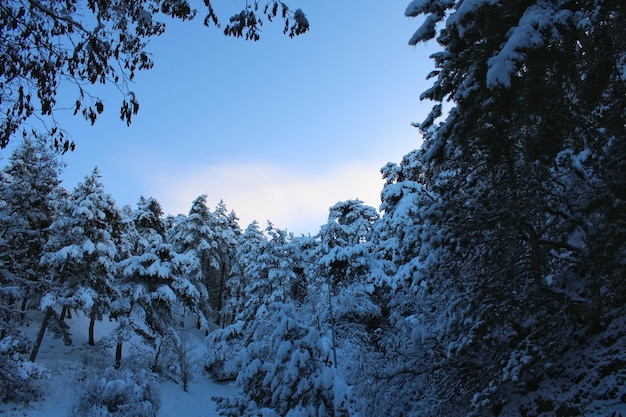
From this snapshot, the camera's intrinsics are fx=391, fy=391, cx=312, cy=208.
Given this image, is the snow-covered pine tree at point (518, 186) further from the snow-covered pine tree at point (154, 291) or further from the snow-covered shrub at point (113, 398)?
the snow-covered pine tree at point (154, 291)

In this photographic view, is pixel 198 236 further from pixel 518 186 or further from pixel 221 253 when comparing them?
pixel 518 186

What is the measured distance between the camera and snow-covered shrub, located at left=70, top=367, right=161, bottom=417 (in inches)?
643

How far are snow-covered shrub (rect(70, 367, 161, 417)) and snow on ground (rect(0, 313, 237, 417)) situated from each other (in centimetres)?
146

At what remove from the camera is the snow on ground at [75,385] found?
56.5 feet

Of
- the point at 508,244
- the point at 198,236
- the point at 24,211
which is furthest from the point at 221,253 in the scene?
the point at 508,244

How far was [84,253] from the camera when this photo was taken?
74.2ft

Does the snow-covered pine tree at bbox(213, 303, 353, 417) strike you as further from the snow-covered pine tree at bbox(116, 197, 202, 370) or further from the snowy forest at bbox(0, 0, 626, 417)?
the snow-covered pine tree at bbox(116, 197, 202, 370)

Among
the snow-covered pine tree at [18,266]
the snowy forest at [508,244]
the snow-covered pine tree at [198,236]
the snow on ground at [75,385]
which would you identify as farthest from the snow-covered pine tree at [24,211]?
the snow-covered pine tree at [198,236]

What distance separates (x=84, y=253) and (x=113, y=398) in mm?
9281

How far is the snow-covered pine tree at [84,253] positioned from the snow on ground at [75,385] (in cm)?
291

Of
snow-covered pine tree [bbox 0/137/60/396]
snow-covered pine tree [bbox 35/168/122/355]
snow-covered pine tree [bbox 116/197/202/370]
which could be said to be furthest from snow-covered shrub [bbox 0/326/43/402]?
snow-covered pine tree [bbox 116/197/202/370]

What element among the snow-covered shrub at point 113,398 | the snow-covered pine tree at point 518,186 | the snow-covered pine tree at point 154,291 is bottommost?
the snow-covered shrub at point 113,398

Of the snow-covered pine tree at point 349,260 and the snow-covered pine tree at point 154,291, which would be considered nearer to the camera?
the snow-covered pine tree at point 349,260

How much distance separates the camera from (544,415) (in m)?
5.12
